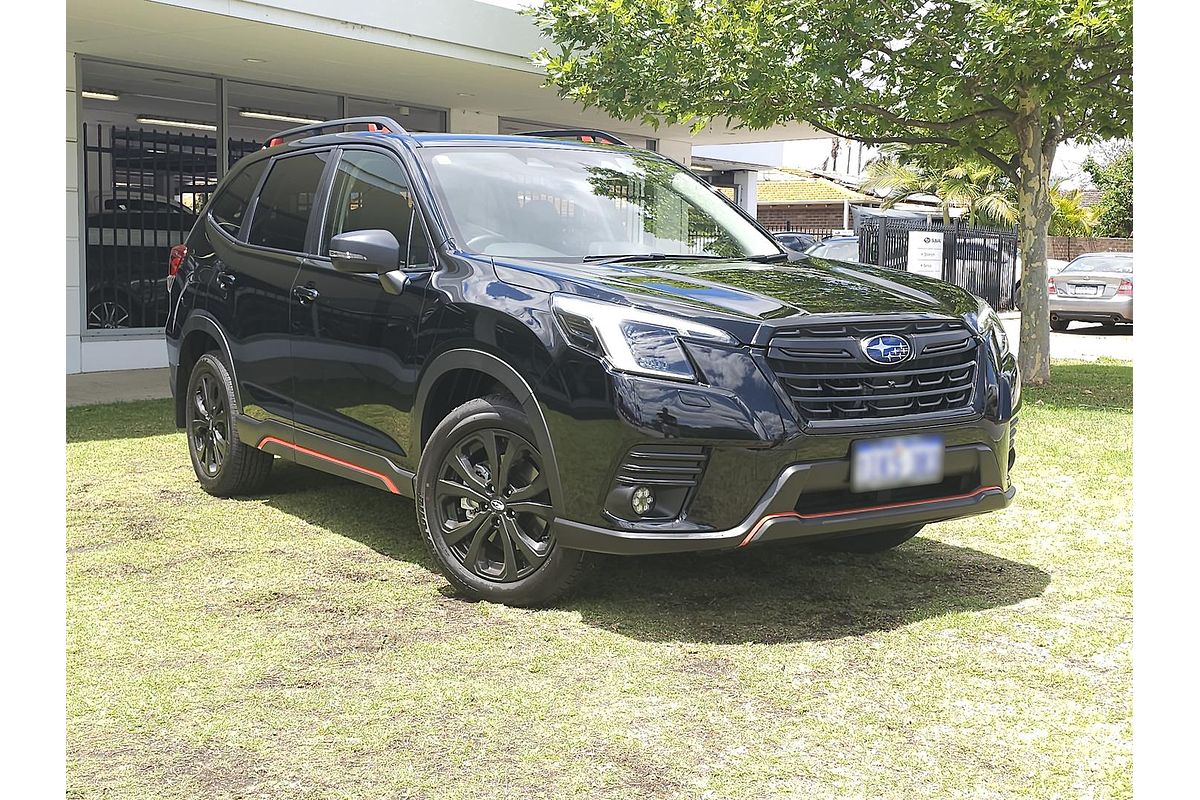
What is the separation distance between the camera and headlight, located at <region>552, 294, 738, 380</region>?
4.38 meters

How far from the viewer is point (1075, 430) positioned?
9477 millimetres

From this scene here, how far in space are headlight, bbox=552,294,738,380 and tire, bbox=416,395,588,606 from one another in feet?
1.47

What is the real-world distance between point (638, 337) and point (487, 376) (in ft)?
2.83

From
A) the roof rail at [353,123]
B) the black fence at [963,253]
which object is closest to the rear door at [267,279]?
the roof rail at [353,123]

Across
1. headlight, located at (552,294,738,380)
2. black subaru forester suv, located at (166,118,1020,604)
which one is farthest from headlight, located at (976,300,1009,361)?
headlight, located at (552,294,738,380)

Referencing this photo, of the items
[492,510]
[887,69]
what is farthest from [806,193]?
[492,510]

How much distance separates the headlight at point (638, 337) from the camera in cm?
438

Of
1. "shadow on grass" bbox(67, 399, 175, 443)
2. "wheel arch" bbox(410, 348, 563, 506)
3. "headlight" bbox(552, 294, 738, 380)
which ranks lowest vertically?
"shadow on grass" bbox(67, 399, 175, 443)

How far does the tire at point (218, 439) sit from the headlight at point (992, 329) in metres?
3.66

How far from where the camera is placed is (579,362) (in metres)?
4.47

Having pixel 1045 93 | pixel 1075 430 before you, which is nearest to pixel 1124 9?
pixel 1045 93

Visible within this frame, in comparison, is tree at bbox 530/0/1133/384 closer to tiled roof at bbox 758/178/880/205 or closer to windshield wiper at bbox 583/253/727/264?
windshield wiper at bbox 583/253/727/264

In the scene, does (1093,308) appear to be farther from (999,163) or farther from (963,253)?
(999,163)

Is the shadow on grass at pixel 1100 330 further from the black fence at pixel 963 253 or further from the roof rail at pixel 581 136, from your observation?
the roof rail at pixel 581 136
